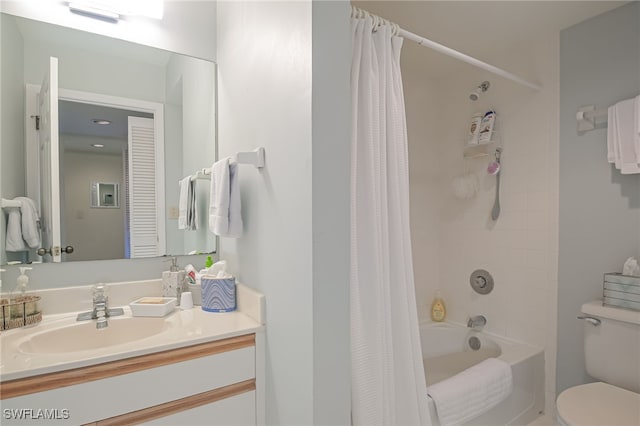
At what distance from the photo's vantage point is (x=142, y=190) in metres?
1.54

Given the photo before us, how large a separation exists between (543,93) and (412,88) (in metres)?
0.85

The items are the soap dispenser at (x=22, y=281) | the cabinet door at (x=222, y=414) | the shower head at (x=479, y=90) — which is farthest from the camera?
the shower head at (x=479, y=90)

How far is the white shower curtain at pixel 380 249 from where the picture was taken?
1.10 meters

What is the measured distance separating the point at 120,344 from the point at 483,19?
231 centimetres

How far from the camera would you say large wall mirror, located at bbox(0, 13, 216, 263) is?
1323mm

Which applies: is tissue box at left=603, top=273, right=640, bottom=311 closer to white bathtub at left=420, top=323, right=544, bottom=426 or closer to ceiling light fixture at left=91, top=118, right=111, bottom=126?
white bathtub at left=420, top=323, right=544, bottom=426

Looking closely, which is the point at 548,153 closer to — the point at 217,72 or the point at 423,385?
the point at 423,385

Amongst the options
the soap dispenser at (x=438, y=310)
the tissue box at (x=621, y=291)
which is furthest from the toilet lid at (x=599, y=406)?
the soap dispenser at (x=438, y=310)

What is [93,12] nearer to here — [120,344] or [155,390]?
[120,344]

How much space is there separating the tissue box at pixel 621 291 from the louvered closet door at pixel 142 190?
2.20 metres

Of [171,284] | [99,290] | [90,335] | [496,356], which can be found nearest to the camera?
[90,335]

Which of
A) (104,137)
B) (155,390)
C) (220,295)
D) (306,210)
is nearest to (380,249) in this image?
(306,210)

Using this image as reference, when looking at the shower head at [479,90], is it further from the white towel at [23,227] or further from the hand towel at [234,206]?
the white towel at [23,227]

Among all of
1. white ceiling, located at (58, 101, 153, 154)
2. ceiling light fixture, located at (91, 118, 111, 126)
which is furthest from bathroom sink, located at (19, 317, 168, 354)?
ceiling light fixture, located at (91, 118, 111, 126)
